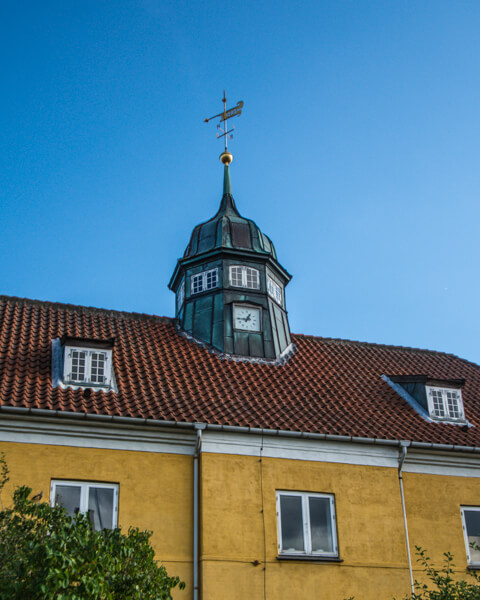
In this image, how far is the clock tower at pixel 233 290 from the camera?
21.3 meters

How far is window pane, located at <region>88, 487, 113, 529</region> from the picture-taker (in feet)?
48.3

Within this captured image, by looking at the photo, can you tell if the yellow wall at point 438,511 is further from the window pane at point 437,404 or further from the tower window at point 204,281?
the tower window at point 204,281

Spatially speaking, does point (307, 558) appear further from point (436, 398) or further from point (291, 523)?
point (436, 398)

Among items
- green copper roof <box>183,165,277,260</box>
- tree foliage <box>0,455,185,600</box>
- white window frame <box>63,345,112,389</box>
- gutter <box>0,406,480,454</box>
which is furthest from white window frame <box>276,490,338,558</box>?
green copper roof <box>183,165,277,260</box>

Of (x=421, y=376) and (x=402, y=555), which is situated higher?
(x=421, y=376)

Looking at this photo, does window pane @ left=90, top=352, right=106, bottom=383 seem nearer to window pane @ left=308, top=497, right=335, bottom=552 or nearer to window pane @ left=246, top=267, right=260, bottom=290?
window pane @ left=308, top=497, right=335, bottom=552

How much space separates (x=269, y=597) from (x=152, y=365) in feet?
21.4

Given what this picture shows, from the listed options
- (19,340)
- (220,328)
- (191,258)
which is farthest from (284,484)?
(191,258)

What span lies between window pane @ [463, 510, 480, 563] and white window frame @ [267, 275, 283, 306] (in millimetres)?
8870

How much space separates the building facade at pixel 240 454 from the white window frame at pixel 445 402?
0.04 meters

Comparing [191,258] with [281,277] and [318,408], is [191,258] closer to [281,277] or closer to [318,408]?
[281,277]

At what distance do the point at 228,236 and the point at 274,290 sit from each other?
7.38 feet

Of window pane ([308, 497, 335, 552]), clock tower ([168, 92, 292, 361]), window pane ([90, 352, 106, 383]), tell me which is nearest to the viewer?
window pane ([308, 497, 335, 552])

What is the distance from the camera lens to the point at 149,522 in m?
15.0
